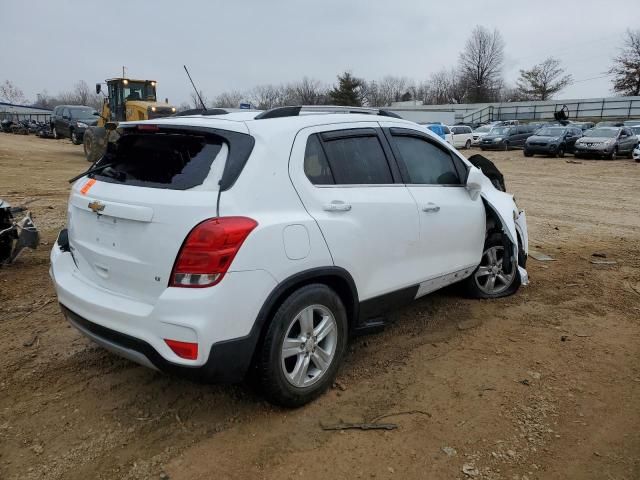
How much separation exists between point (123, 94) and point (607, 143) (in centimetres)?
2042

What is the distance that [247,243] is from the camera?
8.54 feet

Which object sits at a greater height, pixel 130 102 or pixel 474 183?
pixel 130 102

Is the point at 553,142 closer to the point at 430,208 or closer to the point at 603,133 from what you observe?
the point at 603,133

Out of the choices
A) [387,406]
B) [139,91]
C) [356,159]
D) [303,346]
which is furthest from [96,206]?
[139,91]

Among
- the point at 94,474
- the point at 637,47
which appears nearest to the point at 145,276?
the point at 94,474

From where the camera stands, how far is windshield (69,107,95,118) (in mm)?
24016

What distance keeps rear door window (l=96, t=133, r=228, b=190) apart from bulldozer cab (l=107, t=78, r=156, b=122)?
16763 millimetres

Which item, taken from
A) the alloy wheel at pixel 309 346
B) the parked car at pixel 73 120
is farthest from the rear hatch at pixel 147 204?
the parked car at pixel 73 120

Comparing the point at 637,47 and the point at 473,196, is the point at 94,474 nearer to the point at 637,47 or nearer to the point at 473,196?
the point at 473,196

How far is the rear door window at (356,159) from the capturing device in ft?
10.7

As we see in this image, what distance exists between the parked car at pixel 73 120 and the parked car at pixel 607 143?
2196 cm

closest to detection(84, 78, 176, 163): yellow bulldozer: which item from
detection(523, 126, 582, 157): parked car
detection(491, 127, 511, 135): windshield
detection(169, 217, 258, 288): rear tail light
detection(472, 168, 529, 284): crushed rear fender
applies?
detection(472, 168, 529, 284): crushed rear fender

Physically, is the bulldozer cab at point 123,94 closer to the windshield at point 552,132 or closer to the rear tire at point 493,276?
the rear tire at point 493,276

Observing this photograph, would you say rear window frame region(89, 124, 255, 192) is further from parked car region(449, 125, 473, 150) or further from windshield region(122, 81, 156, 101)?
parked car region(449, 125, 473, 150)
